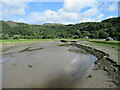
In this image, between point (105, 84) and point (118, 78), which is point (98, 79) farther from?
point (118, 78)

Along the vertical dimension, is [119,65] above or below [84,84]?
above

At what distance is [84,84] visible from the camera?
9164 mm

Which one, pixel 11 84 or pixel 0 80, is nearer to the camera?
pixel 11 84

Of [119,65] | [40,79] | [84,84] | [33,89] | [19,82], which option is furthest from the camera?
[119,65]

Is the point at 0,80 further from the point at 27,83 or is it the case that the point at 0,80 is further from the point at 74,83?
the point at 74,83

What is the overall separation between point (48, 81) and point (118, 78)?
316 inches

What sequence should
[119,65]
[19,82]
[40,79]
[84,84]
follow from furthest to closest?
[119,65]
[40,79]
[19,82]
[84,84]

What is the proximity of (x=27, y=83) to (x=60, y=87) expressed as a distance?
12.4ft

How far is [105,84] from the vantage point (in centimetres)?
Result: 903

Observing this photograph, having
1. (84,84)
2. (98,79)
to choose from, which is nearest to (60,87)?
(84,84)

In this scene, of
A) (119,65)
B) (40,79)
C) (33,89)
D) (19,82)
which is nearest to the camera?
(33,89)

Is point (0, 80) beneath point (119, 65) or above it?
beneath

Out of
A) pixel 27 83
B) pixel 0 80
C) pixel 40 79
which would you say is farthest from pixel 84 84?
pixel 0 80

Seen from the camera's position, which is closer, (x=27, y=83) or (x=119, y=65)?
(x=27, y=83)
